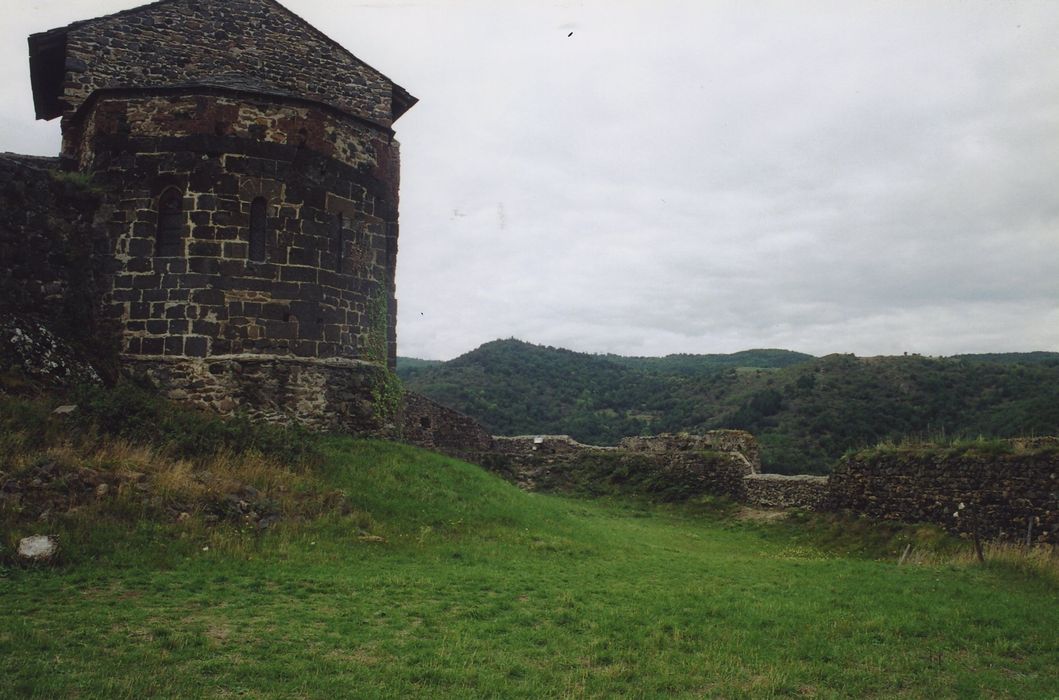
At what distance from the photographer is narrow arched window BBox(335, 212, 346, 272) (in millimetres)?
17453

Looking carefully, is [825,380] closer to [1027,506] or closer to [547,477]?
[547,477]

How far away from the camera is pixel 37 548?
→ 9227 mm

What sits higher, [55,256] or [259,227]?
Answer: [259,227]

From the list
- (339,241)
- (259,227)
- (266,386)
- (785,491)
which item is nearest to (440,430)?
(339,241)

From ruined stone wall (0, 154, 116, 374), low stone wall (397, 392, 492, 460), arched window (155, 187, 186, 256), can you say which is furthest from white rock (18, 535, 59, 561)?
low stone wall (397, 392, 492, 460)

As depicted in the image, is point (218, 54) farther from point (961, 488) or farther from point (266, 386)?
point (961, 488)

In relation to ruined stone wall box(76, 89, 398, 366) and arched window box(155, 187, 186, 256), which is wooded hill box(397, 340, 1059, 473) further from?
arched window box(155, 187, 186, 256)

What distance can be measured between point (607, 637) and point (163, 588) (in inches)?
203

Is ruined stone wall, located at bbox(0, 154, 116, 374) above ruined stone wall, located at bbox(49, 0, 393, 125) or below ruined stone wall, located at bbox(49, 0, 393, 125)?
below

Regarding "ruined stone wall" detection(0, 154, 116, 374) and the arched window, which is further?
the arched window

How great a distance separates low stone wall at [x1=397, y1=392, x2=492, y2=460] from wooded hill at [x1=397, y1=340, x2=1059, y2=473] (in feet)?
43.6

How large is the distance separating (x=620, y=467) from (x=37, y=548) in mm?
19236

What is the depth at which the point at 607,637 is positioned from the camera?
831 cm

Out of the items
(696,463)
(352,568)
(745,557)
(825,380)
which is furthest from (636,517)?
(825,380)
